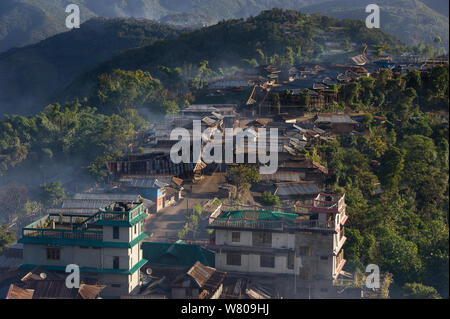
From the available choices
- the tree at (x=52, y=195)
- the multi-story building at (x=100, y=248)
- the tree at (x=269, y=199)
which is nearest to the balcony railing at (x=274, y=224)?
the multi-story building at (x=100, y=248)

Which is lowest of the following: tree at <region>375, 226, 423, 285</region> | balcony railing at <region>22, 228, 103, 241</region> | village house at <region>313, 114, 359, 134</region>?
tree at <region>375, 226, 423, 285</region>

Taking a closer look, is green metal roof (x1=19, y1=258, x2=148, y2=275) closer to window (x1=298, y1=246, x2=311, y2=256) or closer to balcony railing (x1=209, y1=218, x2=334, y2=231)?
balcony railing (x1=209, y1=218, x2=334, y2=231)

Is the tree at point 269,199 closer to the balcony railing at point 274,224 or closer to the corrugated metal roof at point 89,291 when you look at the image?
the balcony railing at point 274,224

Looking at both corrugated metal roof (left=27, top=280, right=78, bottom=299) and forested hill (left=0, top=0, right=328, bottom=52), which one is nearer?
corrugated metal roof (left=27, top=280, right=78, bottom=299)

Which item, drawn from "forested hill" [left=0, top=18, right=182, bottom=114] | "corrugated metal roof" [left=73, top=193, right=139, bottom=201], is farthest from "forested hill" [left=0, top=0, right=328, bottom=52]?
"corrugated metal roof" [left=73, top=193, right=139, bottom=201]

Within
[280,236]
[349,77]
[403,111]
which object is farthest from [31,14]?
[280,236]

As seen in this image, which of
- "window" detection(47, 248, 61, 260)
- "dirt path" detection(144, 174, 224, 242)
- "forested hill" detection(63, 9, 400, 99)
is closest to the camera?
"window" detection(47, 248, 61, 260)

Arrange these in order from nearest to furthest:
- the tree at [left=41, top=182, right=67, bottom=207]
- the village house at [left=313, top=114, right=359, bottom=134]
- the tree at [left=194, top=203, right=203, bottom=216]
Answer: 1. the tree at [left=194, top=203, right=203, bottom=216]
2. the tree at [left=41, top=182, right=67, bottom=207]
3. the village house at [left=313, top=114, right=359, bottom=134]
